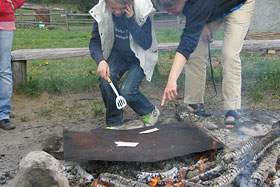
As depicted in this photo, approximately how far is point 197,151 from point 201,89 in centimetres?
127

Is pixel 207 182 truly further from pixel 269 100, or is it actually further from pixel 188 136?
pixel 269 100

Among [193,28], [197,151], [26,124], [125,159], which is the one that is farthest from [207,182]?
[26,124]

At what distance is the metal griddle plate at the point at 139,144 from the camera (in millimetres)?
2355

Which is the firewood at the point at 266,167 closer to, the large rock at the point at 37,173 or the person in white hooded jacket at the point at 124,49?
the large rock at the point at 37,173

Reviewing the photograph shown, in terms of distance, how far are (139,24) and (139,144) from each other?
1.27 metres

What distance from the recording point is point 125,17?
319 centimetres

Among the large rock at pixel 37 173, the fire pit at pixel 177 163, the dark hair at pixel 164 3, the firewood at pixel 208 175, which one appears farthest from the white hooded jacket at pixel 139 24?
the large rock at pixel 37 173

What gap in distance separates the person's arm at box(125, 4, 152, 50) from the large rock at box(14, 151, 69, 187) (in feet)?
5.43

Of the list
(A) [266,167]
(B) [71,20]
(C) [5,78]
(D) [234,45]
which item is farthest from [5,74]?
(B) [71,20]

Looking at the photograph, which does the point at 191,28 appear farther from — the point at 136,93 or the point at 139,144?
the point at 136,93

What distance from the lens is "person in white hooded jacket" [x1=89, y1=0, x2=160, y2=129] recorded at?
318 cm

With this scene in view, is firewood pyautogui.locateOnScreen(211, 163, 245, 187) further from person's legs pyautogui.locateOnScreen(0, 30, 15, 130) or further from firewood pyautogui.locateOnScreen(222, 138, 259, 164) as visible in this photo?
person's legs pyautogui.locateOnScreen(0, 30, 15, 130)

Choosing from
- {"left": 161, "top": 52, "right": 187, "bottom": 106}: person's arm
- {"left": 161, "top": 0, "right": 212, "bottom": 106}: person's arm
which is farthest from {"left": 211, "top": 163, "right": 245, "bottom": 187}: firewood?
{"left": 161, "top": 0, "right": 212, "bottom": 106}: person's arm

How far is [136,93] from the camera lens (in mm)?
3457
